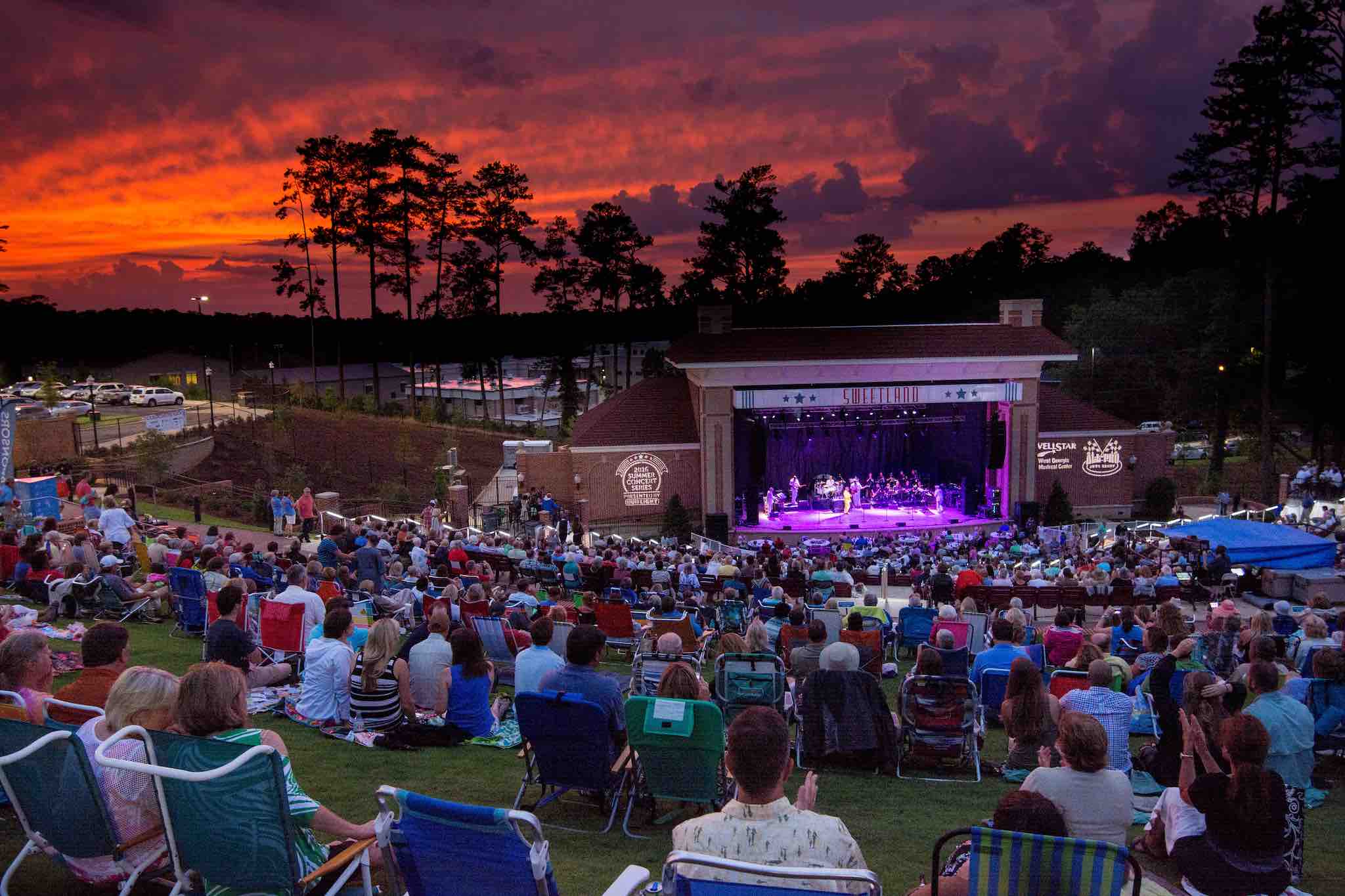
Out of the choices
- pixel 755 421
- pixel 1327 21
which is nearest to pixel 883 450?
pixel 755 421

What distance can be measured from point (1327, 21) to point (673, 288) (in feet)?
103

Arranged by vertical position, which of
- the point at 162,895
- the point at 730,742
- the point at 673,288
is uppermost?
the point at 673,288

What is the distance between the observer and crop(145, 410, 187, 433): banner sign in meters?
36.2

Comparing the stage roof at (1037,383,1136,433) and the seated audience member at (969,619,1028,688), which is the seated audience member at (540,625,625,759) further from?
the stage roof at (1037,383,1136,433)

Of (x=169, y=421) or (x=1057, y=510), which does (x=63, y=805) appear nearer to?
(x=1057, y=510)

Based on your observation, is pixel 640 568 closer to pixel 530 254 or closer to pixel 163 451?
pixel 163 451

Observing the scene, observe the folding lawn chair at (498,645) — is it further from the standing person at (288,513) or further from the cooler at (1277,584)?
the standing person at (288,513)

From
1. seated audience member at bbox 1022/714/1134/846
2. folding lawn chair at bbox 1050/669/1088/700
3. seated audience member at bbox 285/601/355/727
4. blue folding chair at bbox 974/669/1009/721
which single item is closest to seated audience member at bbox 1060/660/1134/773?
folding lawn chair at bbox 1050/669/1088/700

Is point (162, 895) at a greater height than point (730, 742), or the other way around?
point (730, 742)

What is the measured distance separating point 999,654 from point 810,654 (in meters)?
1.67

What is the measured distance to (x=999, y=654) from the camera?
8461 mm

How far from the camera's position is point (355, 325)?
69438mm

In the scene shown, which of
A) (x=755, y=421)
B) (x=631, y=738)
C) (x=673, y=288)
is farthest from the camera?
(x=673, y=288)

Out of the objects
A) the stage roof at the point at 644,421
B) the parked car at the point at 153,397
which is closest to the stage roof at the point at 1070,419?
the stage roof at the point at 644,421
